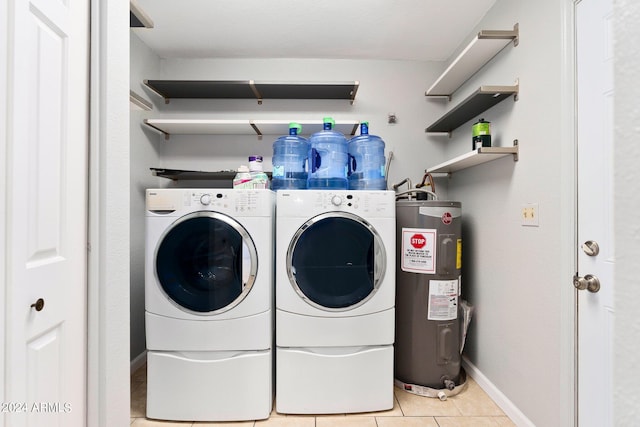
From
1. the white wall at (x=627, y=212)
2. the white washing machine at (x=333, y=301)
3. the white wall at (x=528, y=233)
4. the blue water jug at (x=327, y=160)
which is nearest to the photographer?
the white wall at (x=627, y=212)

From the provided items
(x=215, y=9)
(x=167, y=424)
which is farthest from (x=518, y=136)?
(x=167, y=424)

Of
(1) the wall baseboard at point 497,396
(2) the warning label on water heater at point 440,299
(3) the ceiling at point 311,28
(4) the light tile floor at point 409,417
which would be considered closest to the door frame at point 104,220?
(4) the light tile floor at point 409,417

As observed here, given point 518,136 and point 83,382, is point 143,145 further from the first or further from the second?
point 518,136

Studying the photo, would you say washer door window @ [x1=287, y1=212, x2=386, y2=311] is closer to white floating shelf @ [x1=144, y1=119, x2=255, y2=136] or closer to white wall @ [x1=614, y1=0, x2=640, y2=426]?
white floating shelf @ [x1=144, y1=119, x2=255, y2=136]

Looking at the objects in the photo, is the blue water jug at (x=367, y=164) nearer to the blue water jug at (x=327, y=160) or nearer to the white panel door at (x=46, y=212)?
the blue water jug at (x=327, y=160)

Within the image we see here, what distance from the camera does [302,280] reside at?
1.75 m

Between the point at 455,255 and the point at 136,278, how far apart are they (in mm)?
2135

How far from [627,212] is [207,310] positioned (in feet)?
5.71

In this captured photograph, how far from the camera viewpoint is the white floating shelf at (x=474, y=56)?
166 centimetres

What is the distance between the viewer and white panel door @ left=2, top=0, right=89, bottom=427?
29.9 inches

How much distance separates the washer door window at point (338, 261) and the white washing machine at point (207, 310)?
22cm

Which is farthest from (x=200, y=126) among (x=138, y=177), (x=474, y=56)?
(x=474, y=56)

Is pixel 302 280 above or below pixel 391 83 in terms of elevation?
below

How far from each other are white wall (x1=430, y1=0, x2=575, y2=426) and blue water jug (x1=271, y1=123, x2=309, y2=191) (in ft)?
3.87
